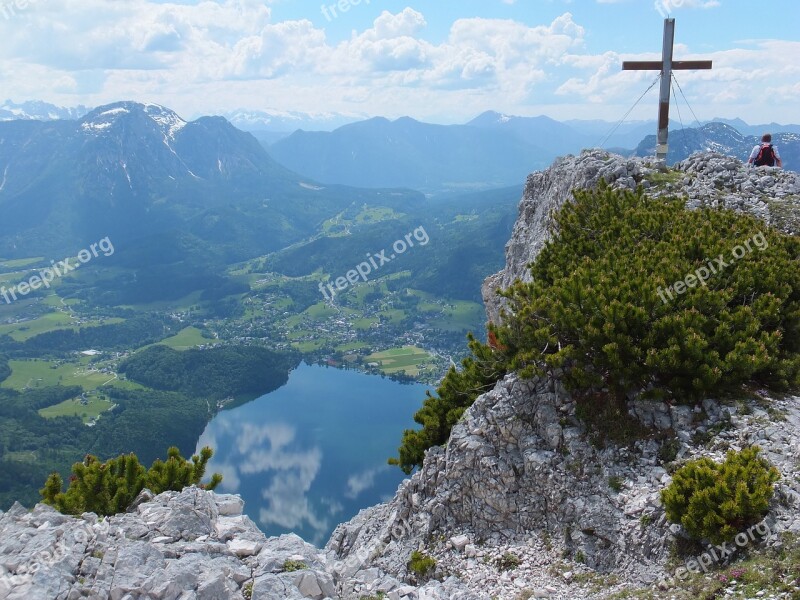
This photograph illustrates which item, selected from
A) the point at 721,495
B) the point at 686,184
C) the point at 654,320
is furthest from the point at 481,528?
the point at 686,184

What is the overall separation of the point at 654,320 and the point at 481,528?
21.0 ft

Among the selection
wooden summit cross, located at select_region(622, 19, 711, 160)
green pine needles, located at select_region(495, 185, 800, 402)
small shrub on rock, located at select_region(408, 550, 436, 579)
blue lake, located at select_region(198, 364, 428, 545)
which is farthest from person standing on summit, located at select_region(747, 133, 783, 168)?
blue lake, located at select_region(198, 364, 428, 545)

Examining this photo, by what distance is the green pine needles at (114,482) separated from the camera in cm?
1452

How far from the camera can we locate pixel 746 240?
16.6m

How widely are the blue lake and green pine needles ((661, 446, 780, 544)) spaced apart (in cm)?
6623

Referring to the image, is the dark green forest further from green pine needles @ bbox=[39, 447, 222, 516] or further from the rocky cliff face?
green pine needles @ bbox=[39, 447, 222, 516]

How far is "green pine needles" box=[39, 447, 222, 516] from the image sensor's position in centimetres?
1452

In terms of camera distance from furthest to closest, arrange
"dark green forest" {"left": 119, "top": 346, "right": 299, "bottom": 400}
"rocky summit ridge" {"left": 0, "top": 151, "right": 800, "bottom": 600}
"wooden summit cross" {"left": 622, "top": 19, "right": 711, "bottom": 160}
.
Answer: "dark green forest" {"left": 119, "top": 346, "right": 299, "bottom": 400}
"wooden summit cross" {"left": 622, "top": 19, "right": 711, "bottom": 160}
"rocky summit ridge" {"left": 0, "top": 151, "right": 800, "bottom": 600}

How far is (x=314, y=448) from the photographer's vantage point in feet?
363

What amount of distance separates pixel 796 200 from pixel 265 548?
72.5ft

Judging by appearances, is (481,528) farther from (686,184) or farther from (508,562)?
(686,184)

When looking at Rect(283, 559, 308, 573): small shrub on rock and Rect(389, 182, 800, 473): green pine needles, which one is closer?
Rect(283, 559, 308, 573): small shrub on rock

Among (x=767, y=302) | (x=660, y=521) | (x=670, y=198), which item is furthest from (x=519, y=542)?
(x=670, y=198)

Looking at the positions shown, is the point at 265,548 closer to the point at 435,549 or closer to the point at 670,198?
the point at 435,549
